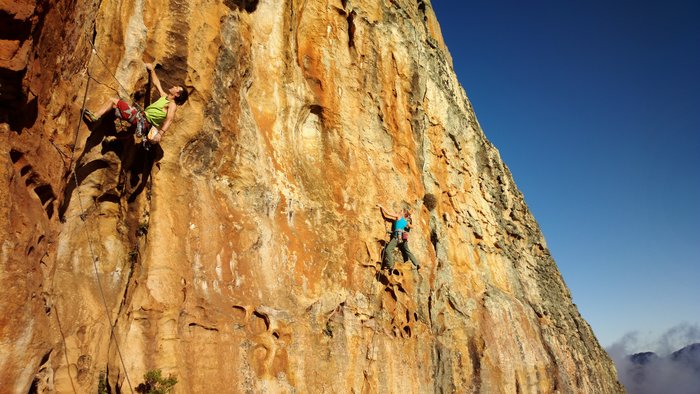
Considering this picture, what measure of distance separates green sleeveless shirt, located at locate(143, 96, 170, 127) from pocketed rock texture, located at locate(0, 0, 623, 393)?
45 cm

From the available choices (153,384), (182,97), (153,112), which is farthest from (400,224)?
(153,384)

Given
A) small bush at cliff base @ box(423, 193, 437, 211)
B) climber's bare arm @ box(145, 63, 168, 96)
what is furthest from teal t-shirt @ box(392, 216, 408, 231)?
climber's bare arm @ box(145, 63, 168, 96)

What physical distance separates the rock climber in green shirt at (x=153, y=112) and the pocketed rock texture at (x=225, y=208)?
22cm

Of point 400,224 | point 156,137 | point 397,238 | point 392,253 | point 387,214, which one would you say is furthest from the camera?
point 387,214

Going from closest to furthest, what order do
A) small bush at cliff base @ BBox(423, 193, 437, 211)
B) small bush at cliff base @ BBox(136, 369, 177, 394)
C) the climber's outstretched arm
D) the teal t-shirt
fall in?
small bush at cliff base @ BBox(136, 369, 177, 394), the teal t-shirt, the climber's outstretched arm, small bush at cliff base @ BBox(423, 193, 437, 211)

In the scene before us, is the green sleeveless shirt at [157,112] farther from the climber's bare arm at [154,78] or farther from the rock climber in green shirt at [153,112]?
the climber's bare arm at [154,78]

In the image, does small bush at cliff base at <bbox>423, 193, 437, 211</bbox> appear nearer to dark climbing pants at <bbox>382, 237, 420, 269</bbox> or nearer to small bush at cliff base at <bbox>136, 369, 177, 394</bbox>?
dark climbing pants at <bbox>382, 237, 420, 269</bbox>

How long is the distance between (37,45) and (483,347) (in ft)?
55.7

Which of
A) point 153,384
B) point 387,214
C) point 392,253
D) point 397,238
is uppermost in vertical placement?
point 387,214

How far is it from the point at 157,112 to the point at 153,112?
66 mm

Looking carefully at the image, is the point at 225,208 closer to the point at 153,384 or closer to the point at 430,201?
the point at 153,384

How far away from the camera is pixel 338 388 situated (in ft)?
34.5

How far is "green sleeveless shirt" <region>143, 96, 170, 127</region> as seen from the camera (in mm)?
8492

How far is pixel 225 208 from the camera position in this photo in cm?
971
